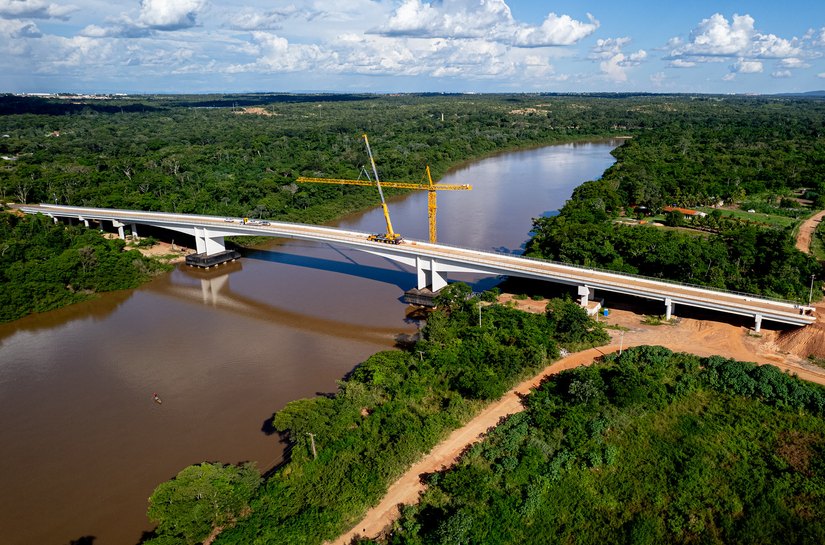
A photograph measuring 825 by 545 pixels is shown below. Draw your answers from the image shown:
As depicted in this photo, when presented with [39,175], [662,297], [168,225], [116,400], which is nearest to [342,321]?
[116,400]

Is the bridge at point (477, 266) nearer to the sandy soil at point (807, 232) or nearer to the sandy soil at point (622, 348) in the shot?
the sandy soil at point (622, 348)

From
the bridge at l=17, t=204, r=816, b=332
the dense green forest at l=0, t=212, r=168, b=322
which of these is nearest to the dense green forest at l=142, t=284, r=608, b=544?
the bridge at l=17, t=204, r=816, b=332

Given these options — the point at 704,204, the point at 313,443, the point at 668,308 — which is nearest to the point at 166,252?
the point at 313,443

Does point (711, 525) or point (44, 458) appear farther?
point (44, 458)

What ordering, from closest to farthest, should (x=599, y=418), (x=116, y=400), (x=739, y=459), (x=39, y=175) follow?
(x=739, y=459)
(x=599, y=418)
(x=116, y=400)
(x=39, y=175)

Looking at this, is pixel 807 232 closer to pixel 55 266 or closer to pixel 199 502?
pixel 199 502

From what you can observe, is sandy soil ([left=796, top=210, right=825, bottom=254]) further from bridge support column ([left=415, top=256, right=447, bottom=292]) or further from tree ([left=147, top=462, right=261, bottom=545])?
tree ([left=147, top=462, right=261, bottom=545])

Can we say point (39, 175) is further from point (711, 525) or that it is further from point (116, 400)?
point (711, 525)

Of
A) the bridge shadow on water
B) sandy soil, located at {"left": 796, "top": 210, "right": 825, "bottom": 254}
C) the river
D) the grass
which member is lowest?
the river
